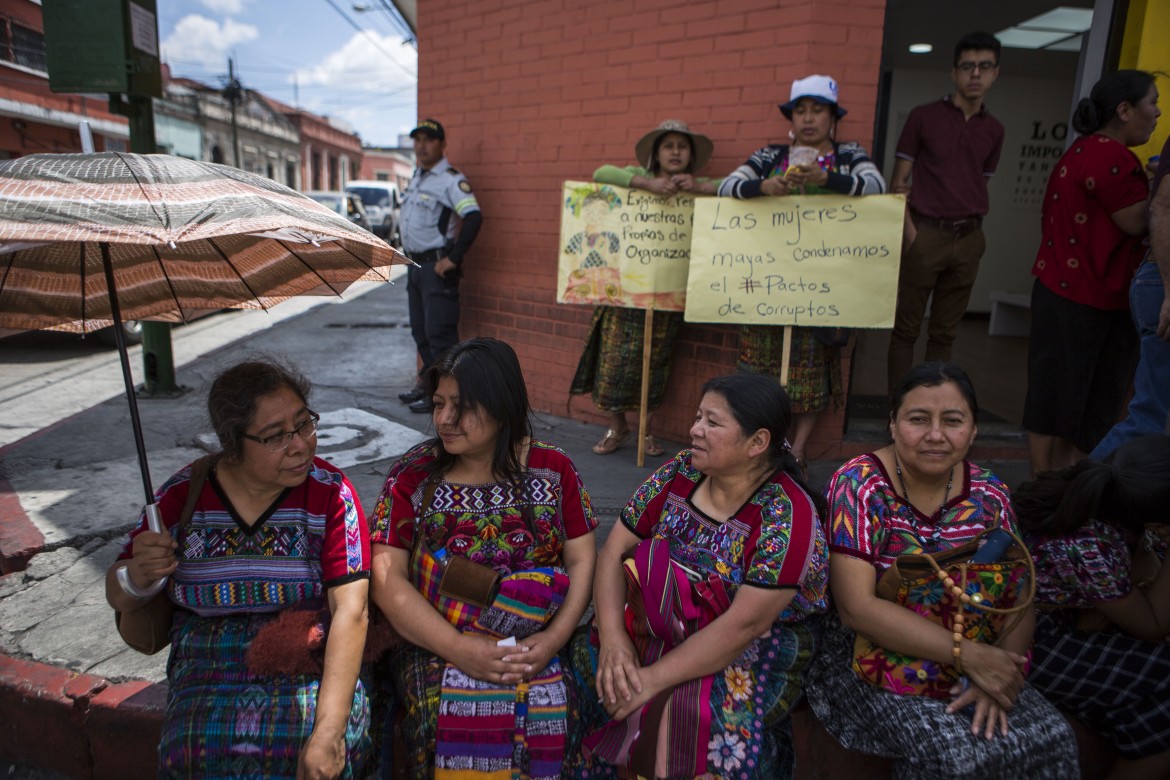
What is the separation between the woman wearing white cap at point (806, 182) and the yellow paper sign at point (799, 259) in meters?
0.09

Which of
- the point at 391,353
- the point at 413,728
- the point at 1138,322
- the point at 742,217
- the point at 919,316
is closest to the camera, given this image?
the point at 413,728

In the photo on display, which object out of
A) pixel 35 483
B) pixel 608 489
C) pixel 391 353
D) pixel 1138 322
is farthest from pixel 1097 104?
pixel 391 353

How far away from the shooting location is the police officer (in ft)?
17.9

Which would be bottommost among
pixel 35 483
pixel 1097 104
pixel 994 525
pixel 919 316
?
pixel 35 483

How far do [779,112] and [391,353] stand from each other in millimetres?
5172

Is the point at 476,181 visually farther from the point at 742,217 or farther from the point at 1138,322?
the point at 1138,322

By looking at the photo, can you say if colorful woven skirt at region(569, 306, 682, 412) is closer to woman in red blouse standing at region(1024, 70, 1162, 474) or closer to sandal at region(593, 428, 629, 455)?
sandal at region(593, 428, 629, 455)

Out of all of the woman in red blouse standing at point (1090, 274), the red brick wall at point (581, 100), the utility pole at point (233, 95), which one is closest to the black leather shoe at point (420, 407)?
the red brick wall at point (581, 100)

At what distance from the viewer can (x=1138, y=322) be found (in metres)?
3.08

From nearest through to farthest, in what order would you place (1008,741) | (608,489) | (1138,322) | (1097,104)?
1. (1008,741)
2. (1138,322)
3. (1097,104)
4. (608,489)

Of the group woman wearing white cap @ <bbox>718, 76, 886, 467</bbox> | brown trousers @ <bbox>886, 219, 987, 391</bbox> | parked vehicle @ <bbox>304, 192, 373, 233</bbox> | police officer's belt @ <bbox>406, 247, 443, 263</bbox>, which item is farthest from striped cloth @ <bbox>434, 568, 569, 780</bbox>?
parked vehicle @ <bbox>304, 192, 373, 233</bbox>

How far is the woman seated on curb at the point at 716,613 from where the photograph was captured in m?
1.91

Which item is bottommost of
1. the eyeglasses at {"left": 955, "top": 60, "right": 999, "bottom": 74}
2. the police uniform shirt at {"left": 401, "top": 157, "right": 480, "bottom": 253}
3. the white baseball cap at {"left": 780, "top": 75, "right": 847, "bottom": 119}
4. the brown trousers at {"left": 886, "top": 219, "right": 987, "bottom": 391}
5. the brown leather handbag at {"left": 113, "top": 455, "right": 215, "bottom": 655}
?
the brown leather handbag at {"left": 113, "top": 455, "right": 215, "bottom": 655}

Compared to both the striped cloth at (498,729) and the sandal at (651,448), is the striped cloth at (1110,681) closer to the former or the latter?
the striped cloth at (498,729)
